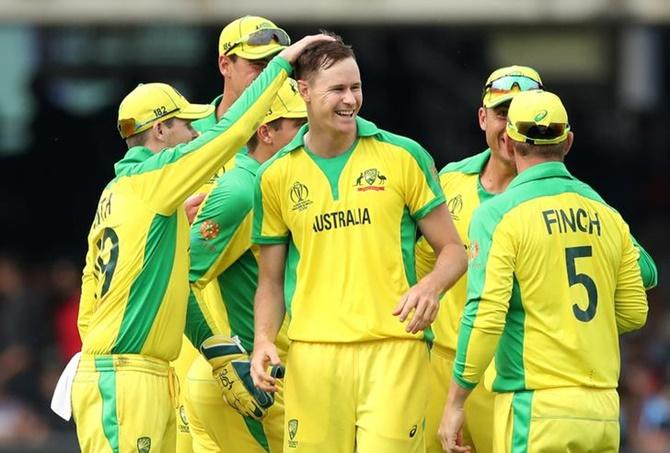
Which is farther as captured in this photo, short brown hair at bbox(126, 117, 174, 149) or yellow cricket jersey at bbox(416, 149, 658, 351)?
yellow cricket jersey at bbox(416, 149, 658, 351)

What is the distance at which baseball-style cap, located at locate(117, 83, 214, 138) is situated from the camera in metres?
7.83

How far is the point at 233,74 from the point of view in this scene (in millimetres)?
8875

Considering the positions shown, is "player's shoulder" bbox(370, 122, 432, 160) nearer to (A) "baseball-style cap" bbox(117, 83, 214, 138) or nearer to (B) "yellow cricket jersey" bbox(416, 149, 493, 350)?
(B) "yellow cricket jersey" bbox(416, 149, 493, 350)

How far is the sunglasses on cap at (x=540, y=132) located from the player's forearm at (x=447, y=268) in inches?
23.8

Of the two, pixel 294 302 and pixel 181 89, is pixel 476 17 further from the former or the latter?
pixel 294 302

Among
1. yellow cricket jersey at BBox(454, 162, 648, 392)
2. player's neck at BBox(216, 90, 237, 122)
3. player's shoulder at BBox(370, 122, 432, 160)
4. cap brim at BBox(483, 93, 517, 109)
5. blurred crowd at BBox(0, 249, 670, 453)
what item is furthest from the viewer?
blurred crowd at BBox(0, 249, 670, 453)

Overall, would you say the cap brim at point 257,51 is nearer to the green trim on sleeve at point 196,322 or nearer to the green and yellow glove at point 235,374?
the green trim on sleeve at point 196,322

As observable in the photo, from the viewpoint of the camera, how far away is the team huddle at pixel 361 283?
696cm

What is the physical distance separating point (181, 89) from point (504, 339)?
11548 millimetres

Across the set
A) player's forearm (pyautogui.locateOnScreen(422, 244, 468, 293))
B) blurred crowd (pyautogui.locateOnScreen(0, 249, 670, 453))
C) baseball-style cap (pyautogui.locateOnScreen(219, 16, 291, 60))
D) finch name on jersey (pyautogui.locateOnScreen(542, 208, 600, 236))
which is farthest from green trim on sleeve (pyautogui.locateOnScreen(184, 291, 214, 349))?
blurred crowd (pyautogui.locateOnScreen(0, 249, 670, 453))

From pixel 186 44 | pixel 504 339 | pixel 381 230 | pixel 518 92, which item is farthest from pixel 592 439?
pixel 186 44

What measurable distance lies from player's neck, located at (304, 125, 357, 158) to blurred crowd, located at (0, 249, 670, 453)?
336 inches

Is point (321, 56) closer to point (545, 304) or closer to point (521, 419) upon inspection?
point (545, 304)

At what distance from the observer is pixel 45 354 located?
17.2m
